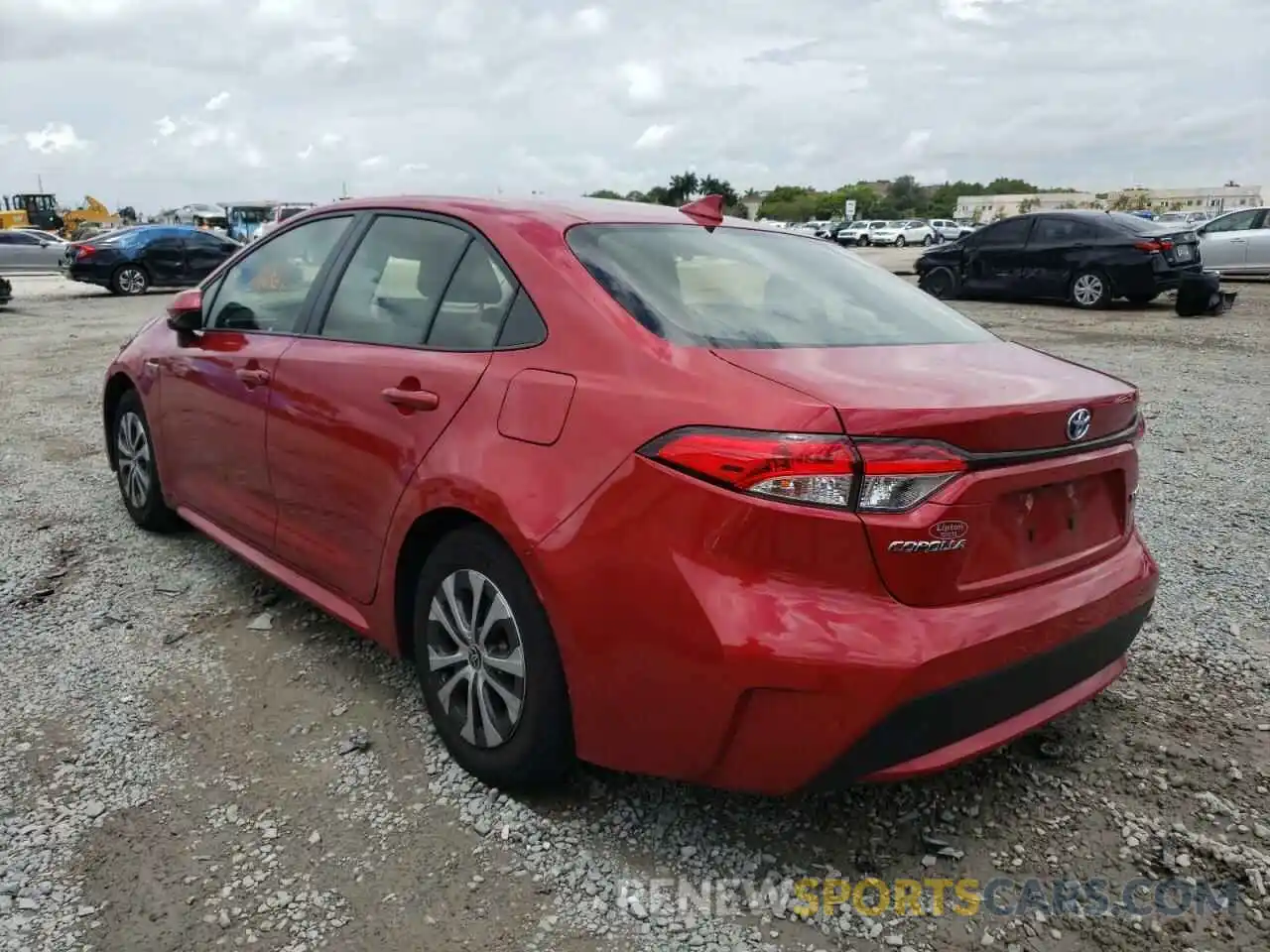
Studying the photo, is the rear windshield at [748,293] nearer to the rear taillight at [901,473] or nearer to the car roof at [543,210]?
the car roof at [543,210]

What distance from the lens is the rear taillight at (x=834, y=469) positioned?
201cm

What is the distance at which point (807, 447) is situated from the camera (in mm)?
2010

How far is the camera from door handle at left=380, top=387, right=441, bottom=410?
2719mm

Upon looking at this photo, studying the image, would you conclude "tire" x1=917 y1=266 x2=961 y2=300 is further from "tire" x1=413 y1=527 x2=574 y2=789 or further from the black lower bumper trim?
"tire" x1=413 y1=527 x2=574 y2=789

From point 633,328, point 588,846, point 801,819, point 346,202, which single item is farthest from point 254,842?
point 346,202

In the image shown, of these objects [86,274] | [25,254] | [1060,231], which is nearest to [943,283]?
[1060,231]

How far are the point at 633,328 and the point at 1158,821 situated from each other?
1882 millimetres

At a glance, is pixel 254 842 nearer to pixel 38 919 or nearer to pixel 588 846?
pixel 38 919

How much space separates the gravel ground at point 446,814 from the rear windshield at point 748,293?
1.26m

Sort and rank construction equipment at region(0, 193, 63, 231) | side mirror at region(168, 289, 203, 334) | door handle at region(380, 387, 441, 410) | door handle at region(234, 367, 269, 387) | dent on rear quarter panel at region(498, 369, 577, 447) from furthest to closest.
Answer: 1. construction equipment at region(0, 193, 63, 231)
2. side mirror at region(168, 289, 203, 334)
3. door handle at region(234, 367, 269, 387)
4. door handle at region(380, 387, 441, 410)
5. dent on rear quarter panel at region(498, 369, 577, 447)

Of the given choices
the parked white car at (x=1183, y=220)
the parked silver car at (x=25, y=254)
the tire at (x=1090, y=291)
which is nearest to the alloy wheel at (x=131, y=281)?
the parked silver car at (x=25, y=254)

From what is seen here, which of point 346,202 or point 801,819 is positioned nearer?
point 801,819

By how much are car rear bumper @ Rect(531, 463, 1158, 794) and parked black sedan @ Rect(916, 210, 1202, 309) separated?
13.9 m

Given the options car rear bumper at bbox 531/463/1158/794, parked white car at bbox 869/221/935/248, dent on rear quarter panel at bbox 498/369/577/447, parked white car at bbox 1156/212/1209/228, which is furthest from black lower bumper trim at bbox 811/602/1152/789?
parked white car at bbox 869/221/935/248
